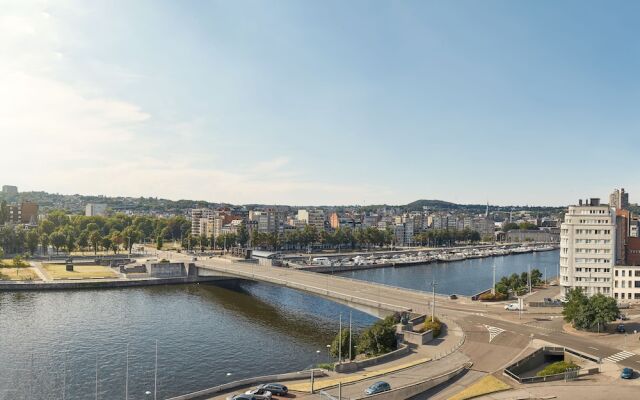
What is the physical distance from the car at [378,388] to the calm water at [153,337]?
56.8 ft

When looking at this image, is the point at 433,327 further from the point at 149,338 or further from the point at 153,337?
the point at 149,338

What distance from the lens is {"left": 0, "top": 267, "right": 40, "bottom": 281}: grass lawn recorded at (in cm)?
9715

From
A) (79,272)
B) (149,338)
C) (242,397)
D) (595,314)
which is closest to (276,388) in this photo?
(242,397)

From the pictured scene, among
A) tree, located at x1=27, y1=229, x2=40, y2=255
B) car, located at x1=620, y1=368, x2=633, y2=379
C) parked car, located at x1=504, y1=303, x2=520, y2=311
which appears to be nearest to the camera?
car, located at x1=620, y1=368, x2=633, y2=379

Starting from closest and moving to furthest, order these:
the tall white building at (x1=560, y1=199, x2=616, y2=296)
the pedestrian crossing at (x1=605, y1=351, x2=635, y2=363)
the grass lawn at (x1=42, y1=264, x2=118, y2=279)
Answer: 1. the pedestrian crossing at (x1=605, y1=351, x2=635, y2=363)
2. the tall white building at (x1=560, y1=199, x2=616, y2=296)
3. the grass lawn at (x1=42, y1=264, x2=118, y2=279)

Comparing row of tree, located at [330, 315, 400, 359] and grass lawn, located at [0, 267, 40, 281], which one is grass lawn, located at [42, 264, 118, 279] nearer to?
grass lawn, located at [0, 267, 40, 281]

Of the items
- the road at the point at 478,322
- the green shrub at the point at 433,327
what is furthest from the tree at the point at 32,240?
the green shrub at the point at 433,327

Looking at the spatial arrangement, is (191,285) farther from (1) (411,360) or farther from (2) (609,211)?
(2) (609,211)

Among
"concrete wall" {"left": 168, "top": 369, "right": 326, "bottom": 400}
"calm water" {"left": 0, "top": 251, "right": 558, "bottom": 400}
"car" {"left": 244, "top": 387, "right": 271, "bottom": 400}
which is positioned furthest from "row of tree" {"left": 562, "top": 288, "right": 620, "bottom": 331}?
"car" {"left": 244, "top": 387, "right": 271, "bottom": 400}

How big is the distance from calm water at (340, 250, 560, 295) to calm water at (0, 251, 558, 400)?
3278 cm

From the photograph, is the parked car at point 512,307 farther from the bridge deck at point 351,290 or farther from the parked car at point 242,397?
the parked car at point 242,397

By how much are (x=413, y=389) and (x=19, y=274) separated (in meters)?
93.8

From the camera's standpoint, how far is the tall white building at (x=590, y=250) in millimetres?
74688

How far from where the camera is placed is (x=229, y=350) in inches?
2270
